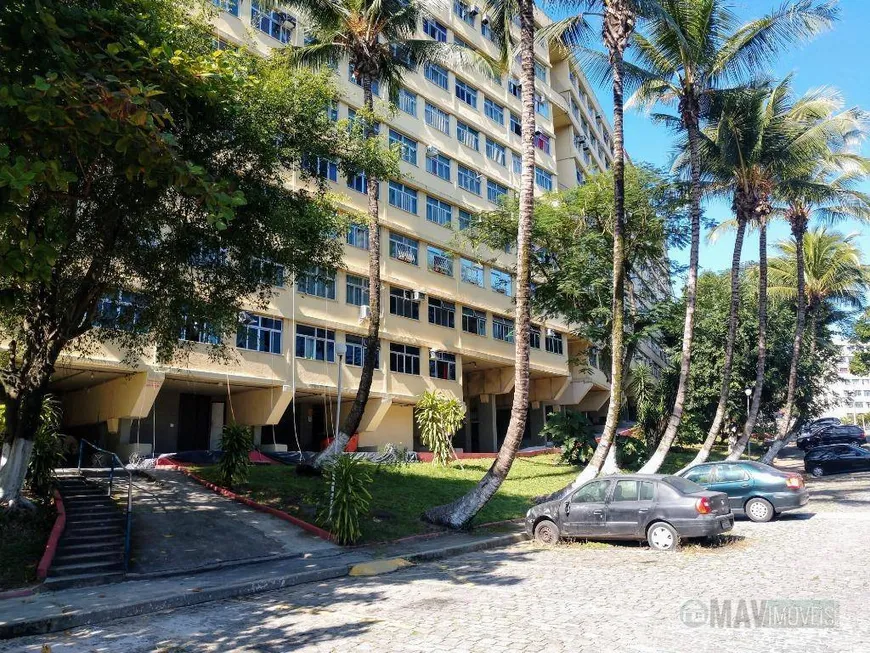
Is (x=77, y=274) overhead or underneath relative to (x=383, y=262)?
underneath

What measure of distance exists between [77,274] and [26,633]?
6.85m

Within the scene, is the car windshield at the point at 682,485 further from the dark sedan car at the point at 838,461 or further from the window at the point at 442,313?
the window at the point at 442,313

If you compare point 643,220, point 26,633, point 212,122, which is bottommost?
point 26,633

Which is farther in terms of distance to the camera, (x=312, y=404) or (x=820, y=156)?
(x=312, y=404)

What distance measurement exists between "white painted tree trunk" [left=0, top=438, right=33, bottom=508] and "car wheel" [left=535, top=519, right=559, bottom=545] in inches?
381

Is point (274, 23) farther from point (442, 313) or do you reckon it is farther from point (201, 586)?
point (201, 586)

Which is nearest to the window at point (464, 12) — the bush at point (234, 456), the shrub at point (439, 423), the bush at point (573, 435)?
the shrub at point (439, 423)

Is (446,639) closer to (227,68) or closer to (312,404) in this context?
(227,68)

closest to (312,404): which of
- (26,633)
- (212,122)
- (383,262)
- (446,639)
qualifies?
(383,262)

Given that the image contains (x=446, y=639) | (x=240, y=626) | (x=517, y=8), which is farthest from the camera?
(x=517, y=8)

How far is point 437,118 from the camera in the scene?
32750 mm

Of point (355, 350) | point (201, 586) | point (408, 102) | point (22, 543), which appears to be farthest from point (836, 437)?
point (22, 543)

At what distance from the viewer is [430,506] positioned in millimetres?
15992

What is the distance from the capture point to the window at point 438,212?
3131 cm
